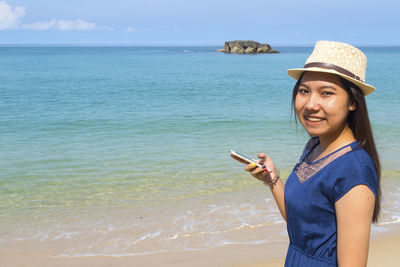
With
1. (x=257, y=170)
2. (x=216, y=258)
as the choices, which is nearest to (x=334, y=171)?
(x=257, y=170)

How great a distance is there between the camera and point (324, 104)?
1842mm

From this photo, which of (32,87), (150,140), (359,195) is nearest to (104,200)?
(150,140)

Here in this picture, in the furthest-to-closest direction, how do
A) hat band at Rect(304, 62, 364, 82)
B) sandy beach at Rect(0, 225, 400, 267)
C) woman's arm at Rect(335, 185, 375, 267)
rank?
sandy beach at Rect(0, 225, 400, 267) → hat band at Rect(304, 62, 364, 82) → woman's arm at Rect(335, 185, 375, 267)

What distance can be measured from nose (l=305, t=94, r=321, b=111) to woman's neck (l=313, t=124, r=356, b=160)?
17cm

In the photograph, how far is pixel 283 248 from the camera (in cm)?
536

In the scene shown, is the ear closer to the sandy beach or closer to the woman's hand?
the woman's hand

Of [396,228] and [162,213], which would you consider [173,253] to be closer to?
[162,213]

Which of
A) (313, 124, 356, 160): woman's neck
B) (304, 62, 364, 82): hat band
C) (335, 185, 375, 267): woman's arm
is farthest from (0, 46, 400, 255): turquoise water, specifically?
(335, 185, 375, 267): woman's arm

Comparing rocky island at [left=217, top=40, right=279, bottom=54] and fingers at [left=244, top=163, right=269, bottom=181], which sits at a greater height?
rocky island at [left=217, top=40, right=279, bottom=54]

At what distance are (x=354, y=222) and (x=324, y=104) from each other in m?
0.48

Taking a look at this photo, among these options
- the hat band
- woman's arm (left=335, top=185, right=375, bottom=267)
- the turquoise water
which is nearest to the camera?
woman's arm (left=335, top=185, right=375, bottom=267)

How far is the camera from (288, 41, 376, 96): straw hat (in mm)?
1809

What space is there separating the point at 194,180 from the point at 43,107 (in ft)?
46.1

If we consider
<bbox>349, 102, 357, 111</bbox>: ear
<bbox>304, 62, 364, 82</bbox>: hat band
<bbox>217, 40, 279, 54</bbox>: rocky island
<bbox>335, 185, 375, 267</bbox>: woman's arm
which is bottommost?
<bbox>335, 185, 375, 267</bbox>: woman's arm
